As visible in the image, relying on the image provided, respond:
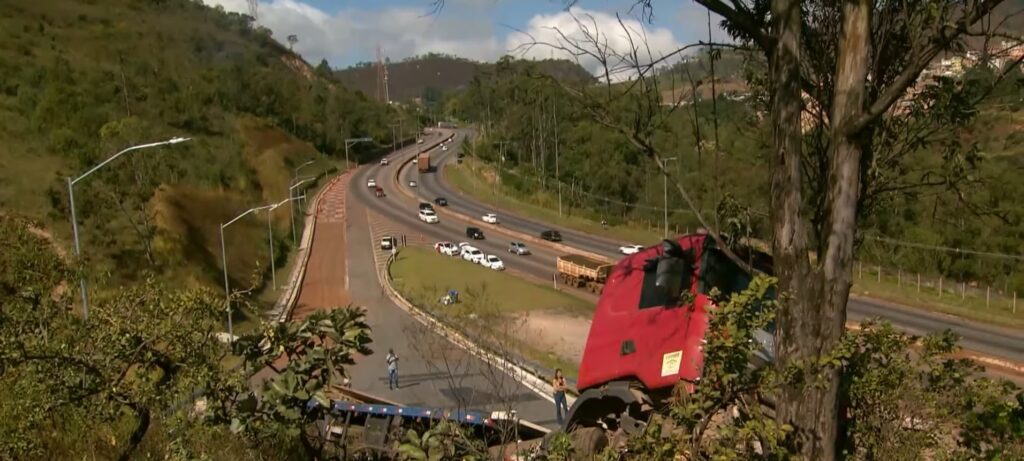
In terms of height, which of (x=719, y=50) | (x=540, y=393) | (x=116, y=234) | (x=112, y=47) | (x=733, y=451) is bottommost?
(x=540, y=393)

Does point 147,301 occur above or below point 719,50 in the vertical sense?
below

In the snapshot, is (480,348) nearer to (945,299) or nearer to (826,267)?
(826,267)

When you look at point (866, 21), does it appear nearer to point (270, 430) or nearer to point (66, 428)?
point (270, 430)

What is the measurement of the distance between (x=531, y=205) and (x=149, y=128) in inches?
1555

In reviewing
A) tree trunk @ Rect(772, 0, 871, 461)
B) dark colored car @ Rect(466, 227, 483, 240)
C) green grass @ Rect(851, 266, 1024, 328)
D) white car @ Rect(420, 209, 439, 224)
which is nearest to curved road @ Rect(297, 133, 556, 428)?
tree trunk @ Rect(772, 0, 871, 461)

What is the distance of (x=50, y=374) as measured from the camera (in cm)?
500

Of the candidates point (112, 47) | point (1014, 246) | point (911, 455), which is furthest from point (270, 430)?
point (112, 47)

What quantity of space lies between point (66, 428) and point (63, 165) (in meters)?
38.4

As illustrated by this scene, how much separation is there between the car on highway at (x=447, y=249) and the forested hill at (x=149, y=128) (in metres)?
11.8

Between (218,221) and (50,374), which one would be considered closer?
Result: (50,374)

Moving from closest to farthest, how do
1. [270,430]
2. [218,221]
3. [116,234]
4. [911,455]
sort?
[270,430] → [911,455] → [116,234] → [218,221]

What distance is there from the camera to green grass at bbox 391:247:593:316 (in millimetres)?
35034

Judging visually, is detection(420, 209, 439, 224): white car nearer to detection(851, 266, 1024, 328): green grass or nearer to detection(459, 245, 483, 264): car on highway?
detection(459, 245, 483, 264): car on highway

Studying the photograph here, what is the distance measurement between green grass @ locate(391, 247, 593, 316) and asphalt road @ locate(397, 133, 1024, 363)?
4379 millimetres
